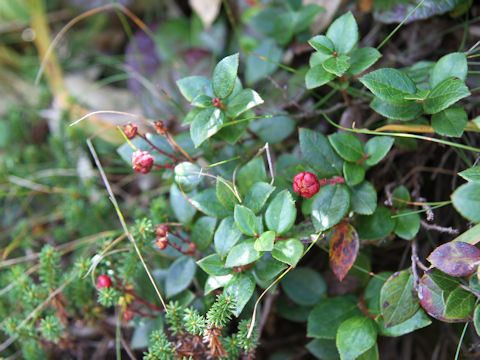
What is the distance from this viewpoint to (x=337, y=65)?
3.01 ft

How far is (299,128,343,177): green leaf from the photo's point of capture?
0.98 meters

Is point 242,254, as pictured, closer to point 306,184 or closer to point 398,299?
point 306,184

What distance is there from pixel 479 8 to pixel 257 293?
2.61ft

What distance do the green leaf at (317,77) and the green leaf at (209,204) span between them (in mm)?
261

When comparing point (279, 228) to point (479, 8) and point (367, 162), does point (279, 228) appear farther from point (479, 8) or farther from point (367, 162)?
point (479, 8)

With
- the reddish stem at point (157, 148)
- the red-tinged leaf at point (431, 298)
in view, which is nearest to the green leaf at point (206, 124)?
the reddish stem at point (157, 148)

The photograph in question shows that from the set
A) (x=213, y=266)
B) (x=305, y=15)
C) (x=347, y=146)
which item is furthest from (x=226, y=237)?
(x=305, y=15)

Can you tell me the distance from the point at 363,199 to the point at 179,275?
1.24 feet

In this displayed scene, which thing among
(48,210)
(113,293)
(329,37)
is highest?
(329,37)

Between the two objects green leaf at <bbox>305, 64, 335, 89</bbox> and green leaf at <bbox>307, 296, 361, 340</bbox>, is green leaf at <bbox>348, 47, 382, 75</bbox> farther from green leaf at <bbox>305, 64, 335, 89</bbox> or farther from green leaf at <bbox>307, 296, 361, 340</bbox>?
green leaf at <bbox>307, 296, 361, 340</bbox>

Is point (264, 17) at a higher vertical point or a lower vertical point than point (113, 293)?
higher

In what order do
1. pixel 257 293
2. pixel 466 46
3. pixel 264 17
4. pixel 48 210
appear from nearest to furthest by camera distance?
pixel 257 293, pixel 466 46, pixel 264 17, pixel 48 210

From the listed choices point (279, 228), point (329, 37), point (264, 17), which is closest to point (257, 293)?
point (279, 228)

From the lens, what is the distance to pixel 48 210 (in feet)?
4.95
